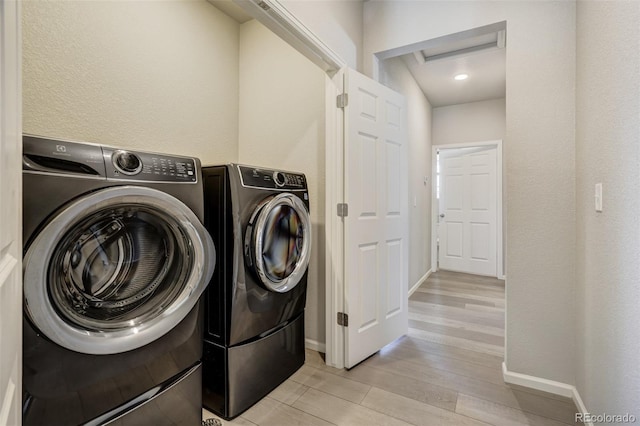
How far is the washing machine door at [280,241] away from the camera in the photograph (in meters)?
1.58

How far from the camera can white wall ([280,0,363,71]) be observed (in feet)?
5.56

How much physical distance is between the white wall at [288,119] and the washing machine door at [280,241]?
398 millimetres

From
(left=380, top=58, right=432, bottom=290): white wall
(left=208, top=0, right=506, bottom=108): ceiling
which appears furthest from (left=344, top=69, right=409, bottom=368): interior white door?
(left=380, top=58, right=432, bottom=290): white wall

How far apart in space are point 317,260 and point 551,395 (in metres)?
1.63

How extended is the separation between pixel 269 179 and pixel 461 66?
293 cm

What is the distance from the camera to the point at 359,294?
6.82 ft

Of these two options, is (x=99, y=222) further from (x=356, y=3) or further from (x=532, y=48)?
(x=532, y=48)

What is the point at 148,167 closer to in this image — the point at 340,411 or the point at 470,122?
the point at 340,411

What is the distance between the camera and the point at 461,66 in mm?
3439

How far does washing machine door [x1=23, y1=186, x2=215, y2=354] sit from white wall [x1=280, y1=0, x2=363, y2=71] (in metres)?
1.20

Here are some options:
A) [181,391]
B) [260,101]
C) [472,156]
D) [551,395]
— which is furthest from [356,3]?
[472,156]

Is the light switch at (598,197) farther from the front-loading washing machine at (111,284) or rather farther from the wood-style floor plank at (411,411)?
the front-loading washing machine at (111,284)

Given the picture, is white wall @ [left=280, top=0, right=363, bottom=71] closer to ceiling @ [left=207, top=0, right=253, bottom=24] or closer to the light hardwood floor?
ceiling @ [left=207, top=0, right=253, bottom=24]

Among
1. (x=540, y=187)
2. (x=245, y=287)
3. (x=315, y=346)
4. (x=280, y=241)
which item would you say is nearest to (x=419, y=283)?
(x=315, y=346)
